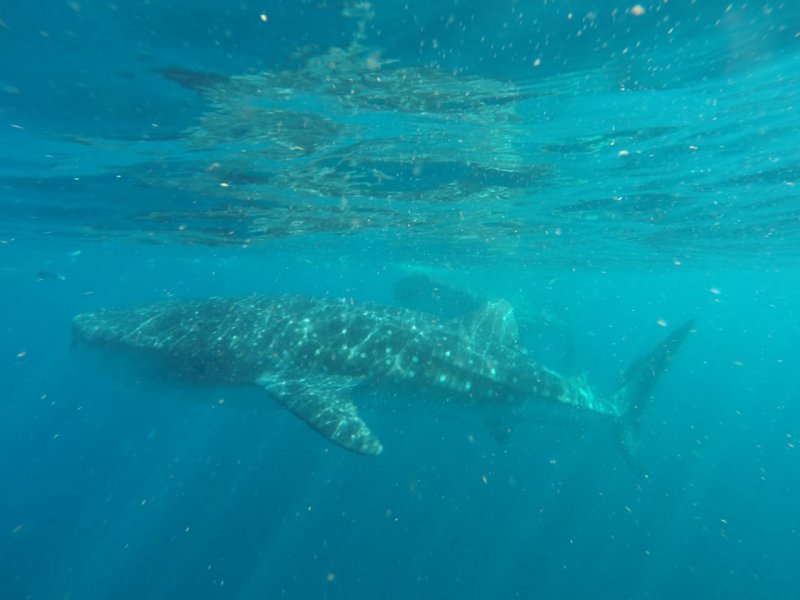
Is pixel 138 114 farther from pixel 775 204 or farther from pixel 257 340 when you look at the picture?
pixel 775 204

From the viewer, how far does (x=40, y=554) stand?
52.5 ft

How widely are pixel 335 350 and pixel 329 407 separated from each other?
199 centimetres

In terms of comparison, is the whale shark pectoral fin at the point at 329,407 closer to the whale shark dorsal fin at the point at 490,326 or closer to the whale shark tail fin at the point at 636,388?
the whale shark dorsal fin at the point at 490,326

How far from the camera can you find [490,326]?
1279 centimetres

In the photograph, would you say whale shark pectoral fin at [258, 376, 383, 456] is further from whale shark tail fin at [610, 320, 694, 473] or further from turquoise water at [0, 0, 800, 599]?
whale shark tail fin at [610, 320, 694, 473]

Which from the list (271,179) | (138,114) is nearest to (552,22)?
(138,114)

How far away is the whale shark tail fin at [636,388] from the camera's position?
49.3ft

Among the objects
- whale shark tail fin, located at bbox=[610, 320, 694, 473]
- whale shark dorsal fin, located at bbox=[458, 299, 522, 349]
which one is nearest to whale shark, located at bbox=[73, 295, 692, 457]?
whale shark dorsal fin, located at bbox=[458, 299, 522, 349]

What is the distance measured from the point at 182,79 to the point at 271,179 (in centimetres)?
742

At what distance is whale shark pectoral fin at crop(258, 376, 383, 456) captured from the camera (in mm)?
7816

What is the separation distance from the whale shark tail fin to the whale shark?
2562 millimetres

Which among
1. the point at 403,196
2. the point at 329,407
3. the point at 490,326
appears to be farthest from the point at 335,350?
the point at 403,196

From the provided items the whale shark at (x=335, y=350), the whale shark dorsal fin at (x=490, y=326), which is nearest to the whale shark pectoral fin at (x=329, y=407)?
the whale shark at (x=335, y=350)

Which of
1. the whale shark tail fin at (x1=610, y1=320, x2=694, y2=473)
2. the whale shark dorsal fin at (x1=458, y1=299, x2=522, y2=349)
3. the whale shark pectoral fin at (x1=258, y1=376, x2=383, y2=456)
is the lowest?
the whale shark tail fin at (x1=610, y1=320, x2=694, y2=473)
